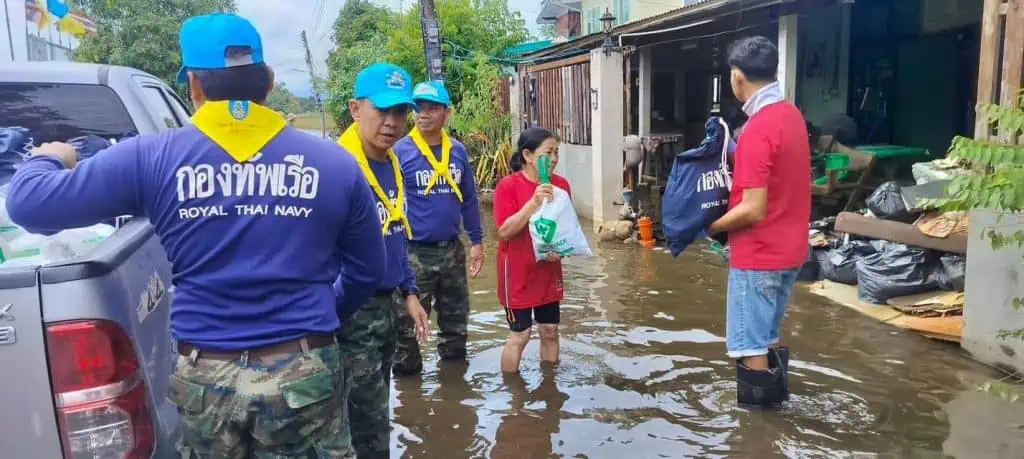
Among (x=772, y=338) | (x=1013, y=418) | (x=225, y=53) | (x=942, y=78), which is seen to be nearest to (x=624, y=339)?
(x=772, y=338)

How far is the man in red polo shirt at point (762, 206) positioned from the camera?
3.66 metres

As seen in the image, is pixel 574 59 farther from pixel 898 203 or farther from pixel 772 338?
pixel 772 338

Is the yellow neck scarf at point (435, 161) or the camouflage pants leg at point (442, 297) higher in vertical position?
the yellow neck scarf at point (435, 161)

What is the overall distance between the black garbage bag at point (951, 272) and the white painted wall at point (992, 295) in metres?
0.68

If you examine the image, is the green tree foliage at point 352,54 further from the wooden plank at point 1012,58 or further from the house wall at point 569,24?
the wooden plank at point 1012,58

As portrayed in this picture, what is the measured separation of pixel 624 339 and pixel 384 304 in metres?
2.81

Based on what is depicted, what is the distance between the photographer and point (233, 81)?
1.97 meters

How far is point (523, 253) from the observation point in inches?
171

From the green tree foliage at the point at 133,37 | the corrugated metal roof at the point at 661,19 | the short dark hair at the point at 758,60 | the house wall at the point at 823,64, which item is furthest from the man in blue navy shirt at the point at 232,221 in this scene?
the green tree foliage at the point at 133,37

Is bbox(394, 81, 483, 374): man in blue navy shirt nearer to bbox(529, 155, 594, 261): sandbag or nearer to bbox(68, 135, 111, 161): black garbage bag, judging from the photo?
bbox(529, 155, 594, 261): sandbag

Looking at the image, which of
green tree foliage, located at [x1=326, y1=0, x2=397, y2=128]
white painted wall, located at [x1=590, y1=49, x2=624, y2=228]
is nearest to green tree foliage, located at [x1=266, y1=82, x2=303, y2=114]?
green tree foliage, located at [x1=326, y1=0, x2=397, y2=128]

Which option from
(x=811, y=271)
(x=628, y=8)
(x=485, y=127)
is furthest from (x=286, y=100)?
(x=811, y=271)

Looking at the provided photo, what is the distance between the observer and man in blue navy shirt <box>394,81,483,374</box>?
4617 mm

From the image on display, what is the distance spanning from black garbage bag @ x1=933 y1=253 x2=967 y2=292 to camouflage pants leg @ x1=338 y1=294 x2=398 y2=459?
444 cm
